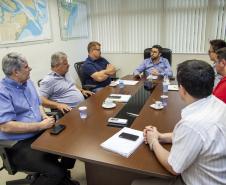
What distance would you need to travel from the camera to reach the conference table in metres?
1.16

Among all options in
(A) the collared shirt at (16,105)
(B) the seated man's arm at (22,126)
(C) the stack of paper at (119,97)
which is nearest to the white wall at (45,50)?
(A) the collared shirt at (16,105)

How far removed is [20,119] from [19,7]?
6.36 feet

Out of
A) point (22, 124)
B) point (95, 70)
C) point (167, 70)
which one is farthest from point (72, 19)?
point (22, 124)

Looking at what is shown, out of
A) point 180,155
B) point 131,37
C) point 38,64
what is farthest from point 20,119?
point 131,37

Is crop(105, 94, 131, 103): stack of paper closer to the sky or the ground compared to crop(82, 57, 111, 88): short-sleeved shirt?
closer to the ground

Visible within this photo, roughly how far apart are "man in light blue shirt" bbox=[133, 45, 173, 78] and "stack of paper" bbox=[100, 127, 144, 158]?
1982mm

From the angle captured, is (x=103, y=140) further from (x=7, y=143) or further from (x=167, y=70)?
(x=167, y=70)

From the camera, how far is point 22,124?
63.7 inches

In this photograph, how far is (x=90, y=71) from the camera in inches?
123

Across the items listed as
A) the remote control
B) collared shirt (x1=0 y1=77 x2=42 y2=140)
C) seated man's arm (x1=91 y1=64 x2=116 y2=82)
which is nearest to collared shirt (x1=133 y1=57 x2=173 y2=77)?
seated man's arm (x1=91 y1=64 x2=116 y2=82)

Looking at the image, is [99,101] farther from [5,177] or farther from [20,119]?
[5,177]

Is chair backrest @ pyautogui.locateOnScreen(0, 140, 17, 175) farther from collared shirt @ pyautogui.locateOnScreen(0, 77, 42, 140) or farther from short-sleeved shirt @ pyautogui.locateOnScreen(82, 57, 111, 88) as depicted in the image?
short-sleeved shirt @ pyautogui.locateOnScreen(82, 57, 111, 88)

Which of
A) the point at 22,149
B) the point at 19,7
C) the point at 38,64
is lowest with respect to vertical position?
the point at 22,149

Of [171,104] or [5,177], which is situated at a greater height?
[171,104]
